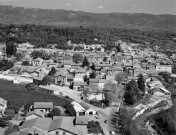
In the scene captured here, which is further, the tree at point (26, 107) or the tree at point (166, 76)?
the tree at point (166, 76)

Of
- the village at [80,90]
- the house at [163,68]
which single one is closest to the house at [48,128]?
the village at [80,90]

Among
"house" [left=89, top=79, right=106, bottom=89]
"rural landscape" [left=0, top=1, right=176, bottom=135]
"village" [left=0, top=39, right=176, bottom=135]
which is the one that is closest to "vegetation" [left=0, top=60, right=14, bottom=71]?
"rural landscape" [left=0, top=1, right=176, bottom=135]

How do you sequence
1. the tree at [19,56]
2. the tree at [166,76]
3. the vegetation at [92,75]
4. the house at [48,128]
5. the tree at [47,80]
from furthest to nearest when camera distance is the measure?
the tree at [19,56] < the tree at [166,76] < the vegetation at [92,75] < the tree at [47,80] < the house at [48,128]

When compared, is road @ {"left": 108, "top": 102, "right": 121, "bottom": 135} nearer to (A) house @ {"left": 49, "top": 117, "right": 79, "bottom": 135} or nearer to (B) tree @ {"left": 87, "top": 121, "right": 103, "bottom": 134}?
(B) tree @ {"left": 87, "top": 121, "right": 103, "bottom": 134}

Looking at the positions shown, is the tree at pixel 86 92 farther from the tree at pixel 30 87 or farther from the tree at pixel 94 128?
the tree at pixel 94 128

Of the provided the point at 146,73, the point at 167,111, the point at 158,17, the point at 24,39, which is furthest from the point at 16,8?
the point at 167,111

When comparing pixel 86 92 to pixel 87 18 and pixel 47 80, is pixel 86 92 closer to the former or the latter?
pixel 47 80

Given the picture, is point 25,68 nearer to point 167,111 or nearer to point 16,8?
point 167,111
